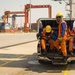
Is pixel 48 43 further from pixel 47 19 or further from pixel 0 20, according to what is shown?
pixel 0 20

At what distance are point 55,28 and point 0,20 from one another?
121 metres

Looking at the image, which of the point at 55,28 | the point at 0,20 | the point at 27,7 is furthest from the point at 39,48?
the point at 0,20

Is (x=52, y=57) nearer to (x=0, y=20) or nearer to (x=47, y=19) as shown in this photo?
(x=47, y=19)

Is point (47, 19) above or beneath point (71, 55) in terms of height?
above

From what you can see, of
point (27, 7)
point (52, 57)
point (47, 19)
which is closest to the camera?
point (52, 57)

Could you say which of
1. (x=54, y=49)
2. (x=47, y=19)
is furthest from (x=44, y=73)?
(x=47, y=19)

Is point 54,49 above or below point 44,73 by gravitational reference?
above

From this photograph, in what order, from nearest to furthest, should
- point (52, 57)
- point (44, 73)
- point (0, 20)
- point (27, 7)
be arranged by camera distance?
point (44, 73) < point (52, 57) < point (27, 7) < point (0, 20)

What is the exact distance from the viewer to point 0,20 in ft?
433

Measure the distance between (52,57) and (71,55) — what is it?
75cm

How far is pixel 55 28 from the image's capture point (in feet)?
43.2

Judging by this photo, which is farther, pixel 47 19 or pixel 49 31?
pixel 47 19

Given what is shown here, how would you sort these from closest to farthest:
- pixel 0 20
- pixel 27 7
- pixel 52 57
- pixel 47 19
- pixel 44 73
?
pixel 44 73
pixel 52 57
pixel 47 19
pixel 27 7
pixel 0 20

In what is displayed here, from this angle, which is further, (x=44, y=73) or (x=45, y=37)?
(x=45, y=37)
